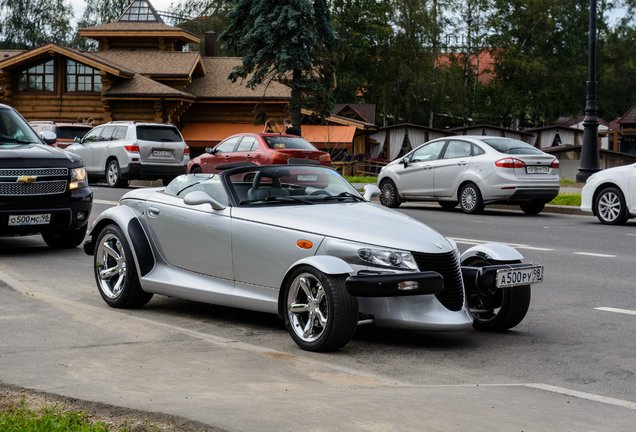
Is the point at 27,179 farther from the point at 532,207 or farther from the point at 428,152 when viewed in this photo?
the point at 532,207

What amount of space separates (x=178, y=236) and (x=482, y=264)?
2.51m

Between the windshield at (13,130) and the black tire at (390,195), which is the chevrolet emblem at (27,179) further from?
the black tire at (390,195)

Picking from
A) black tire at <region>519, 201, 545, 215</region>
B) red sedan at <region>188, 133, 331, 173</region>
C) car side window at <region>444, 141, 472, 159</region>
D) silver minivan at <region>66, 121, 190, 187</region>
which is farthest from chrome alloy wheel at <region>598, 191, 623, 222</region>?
silver minivan at <region>66, 121, 190, 187</region>

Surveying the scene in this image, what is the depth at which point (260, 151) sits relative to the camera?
27.0 meters

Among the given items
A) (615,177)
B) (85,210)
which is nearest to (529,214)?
(615,177)

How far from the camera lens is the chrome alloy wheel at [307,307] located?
24.5ft

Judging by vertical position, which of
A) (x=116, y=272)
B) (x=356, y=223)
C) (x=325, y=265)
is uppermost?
(x=356, y=223)

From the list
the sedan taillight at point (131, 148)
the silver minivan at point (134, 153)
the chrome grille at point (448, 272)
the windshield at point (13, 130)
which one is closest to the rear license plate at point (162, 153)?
the silver minivan at point (134, 153)

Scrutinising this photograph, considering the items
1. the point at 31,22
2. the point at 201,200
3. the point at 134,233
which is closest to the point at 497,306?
the point at 201,200

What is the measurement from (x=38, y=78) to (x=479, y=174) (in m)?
36.0

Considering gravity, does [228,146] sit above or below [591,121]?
below

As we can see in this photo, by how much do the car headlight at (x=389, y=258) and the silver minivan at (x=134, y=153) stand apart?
70.2 feet

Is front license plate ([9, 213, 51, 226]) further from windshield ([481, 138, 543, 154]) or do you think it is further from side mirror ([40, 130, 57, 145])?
windshield ([481, 138, 543, 154])

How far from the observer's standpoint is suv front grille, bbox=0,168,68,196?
41.7 ft
